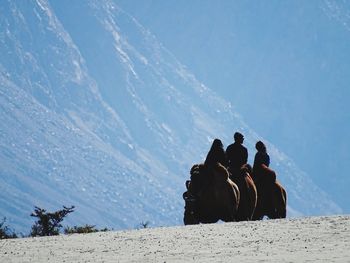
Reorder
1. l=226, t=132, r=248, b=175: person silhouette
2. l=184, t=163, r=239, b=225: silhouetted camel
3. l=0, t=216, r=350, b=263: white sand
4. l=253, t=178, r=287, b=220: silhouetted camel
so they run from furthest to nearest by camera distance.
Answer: l=226, t=132, r=248, b=175: person silhouette < l=253, t=178, r=287, b=220: silhouetted camel < l=184, t=163, r=239, b=225: silhouetted camel < l=0, t=216, r=350, b=263: white sand

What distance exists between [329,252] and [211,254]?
1.71 metres

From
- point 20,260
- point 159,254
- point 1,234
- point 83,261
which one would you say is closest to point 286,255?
point 159,254

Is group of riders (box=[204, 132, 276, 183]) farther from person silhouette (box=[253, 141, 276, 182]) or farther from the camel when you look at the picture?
the camel

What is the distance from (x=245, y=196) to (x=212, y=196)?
811mm

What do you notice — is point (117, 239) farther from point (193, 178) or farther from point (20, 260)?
point (193, 178)

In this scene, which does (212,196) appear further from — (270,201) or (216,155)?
(270,201)

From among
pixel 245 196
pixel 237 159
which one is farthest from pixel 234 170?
pixel 237 159

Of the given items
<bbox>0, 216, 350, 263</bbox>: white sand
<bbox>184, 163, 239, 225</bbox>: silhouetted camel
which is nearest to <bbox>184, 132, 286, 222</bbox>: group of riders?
<bbox>184, 163, 239, 225</bbox>: silhouetted camel

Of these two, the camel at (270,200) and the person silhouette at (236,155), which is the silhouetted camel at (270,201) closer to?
the camel at (270,200)

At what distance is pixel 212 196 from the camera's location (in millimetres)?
21656

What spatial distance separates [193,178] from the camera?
2214cm

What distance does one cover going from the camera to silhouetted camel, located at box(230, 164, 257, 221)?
859 inches

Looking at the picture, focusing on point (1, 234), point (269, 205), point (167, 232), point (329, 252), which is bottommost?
point (329, 252)

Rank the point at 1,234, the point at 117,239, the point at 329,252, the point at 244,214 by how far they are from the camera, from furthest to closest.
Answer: the point at 1,234, the point at 244,214, the point at 117,239, the point at 329,252
